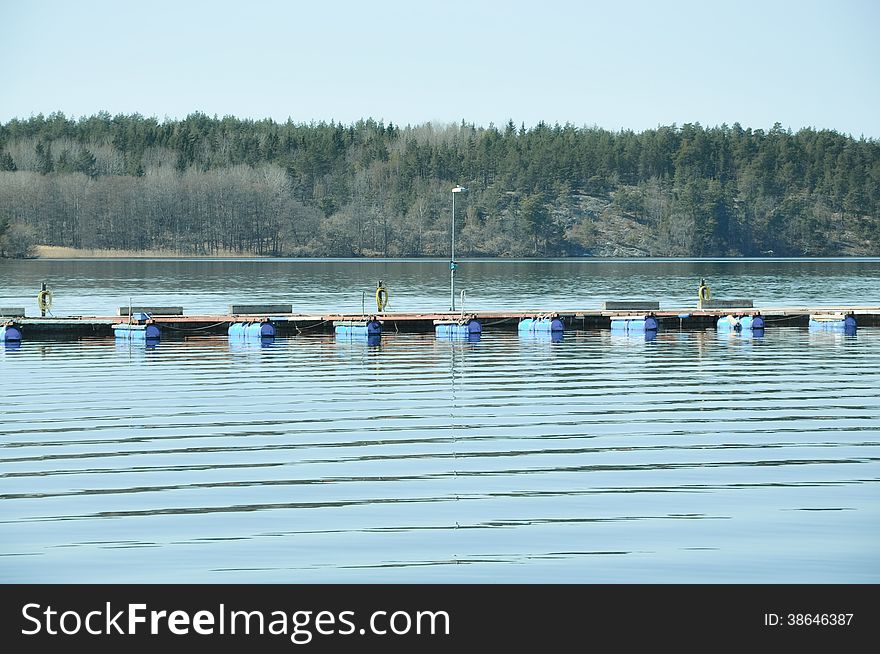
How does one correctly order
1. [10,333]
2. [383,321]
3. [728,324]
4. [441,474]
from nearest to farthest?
1. [441,474]
2. [10,333]
3. [383,321]
4. [728,324]

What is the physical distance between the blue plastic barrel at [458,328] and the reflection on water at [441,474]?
14138mm

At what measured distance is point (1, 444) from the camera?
2778cm

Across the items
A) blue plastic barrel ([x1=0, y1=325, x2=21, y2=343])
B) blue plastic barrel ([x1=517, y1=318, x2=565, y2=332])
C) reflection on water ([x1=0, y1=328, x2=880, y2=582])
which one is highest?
blue plastic barrel ([x1=517, y1=318, x2=565, y2=332])

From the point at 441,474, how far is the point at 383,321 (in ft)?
117

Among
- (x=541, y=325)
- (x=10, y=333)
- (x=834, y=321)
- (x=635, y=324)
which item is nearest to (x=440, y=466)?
(x=541, y=325)

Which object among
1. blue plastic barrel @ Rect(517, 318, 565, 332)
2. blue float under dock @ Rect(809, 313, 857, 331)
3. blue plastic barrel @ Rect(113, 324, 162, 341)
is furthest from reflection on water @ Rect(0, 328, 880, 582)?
blue float under dock @ Rect(809, 313, 857, 331)

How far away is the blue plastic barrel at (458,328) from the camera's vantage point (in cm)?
5788

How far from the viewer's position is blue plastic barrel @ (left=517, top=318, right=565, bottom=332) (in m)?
59.9

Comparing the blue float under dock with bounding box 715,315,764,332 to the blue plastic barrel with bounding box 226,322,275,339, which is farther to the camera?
the blue float under dock with bounding box 715,315,764,332

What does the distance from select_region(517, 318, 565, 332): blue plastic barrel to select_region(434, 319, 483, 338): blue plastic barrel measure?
3.16 metres

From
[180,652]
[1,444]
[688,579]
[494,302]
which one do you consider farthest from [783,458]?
[494,302]

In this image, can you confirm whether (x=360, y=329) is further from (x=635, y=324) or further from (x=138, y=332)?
(x=635, y=324)

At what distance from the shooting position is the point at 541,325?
60344mm

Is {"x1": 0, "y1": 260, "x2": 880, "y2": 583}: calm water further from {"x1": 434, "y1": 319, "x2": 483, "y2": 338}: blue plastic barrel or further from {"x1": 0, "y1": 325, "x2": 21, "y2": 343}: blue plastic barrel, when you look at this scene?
{"x1": 434, "y1": 319, "x2": 483, "y2": 338}: blue plastic barrel
